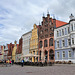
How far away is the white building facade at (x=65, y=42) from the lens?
39.0 metres

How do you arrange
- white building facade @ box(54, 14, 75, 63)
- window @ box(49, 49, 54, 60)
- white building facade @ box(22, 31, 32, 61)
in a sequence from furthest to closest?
1. white building facade @ box(22, 31, 32, 61)
2. window @ box(49, 49, 54, 60)
3. white building facade @ box(54, 14, 75, 63)

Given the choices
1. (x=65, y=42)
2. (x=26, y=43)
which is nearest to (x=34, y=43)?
(x=26, y=43)

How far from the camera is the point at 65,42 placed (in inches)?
1665

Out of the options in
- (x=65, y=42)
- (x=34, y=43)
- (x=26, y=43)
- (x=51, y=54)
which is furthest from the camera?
(x=26, y=43)

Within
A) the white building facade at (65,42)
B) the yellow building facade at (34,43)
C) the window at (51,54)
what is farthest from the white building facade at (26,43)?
the white building facade at (65,42)

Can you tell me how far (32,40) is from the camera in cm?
6081

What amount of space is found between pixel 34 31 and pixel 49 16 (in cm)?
1165

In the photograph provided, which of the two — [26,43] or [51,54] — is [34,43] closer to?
[26,43]

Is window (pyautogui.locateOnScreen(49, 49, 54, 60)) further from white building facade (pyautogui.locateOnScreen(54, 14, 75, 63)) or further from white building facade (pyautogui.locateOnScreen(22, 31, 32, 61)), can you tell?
white building facade (pyautogui.locateOnScreen(22, 31, 32, 61))

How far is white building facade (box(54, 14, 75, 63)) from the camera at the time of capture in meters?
39.0

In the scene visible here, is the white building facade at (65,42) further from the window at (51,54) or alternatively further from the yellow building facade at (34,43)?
the yellow building facade at (34,43)

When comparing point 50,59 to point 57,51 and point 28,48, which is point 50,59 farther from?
point 28,48

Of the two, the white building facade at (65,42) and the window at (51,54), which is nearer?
the white building facade at (65,42)

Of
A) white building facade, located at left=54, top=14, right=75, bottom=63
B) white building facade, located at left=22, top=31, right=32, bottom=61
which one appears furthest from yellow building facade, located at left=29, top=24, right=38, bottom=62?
white building facade, located at left=54, top=14, right=75, bottom=63
